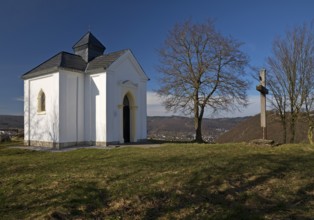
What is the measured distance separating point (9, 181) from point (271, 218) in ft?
22.2

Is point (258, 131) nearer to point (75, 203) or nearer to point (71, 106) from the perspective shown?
point (71, 106)

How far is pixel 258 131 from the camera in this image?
34.6 meters

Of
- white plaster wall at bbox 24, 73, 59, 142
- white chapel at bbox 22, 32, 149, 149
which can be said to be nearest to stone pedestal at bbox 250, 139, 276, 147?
white chapel at bbox 22, 32, 149, 149

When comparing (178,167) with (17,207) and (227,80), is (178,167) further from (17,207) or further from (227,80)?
(227,80)

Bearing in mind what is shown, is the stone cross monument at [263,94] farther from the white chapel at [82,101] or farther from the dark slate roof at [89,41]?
the dark slate roof at [89,41]

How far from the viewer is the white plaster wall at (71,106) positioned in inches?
675

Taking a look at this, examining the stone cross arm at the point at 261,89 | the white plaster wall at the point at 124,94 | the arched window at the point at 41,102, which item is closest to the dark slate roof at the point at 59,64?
the arched window at the point at 41,102

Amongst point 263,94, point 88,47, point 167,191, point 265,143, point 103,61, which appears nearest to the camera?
point 167,191

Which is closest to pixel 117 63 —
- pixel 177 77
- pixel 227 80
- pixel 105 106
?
pixel 105 106

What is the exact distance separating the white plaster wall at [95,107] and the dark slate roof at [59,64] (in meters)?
1.20

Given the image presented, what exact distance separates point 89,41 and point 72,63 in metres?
3.19

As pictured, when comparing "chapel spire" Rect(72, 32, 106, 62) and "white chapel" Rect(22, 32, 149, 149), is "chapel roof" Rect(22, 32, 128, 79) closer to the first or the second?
"white chapel" Rect(22, 32, 149, 149)

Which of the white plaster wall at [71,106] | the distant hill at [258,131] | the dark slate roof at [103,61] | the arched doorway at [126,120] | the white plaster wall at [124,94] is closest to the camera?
the white plaster wall at [71,106]

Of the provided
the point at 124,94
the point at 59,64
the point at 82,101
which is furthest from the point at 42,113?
the point at 124,94
